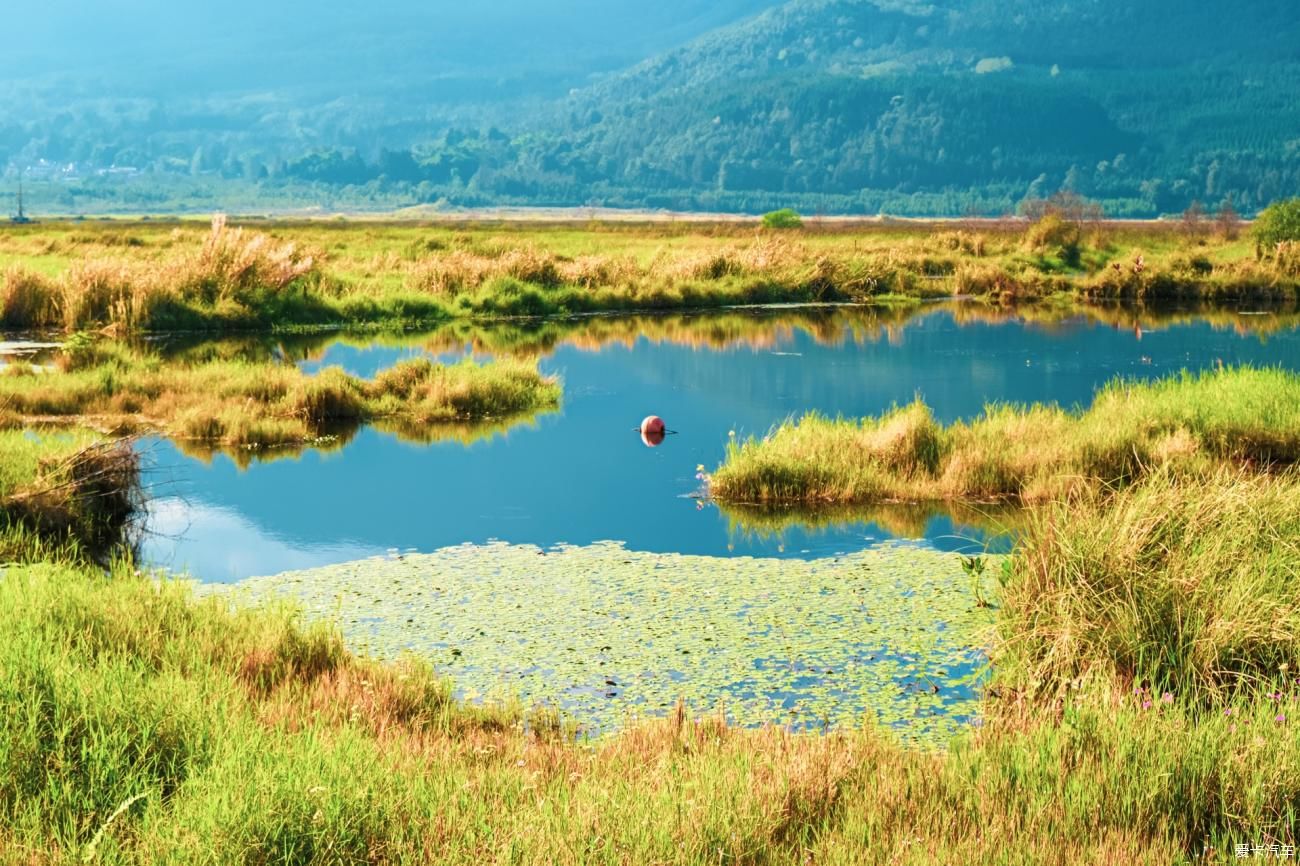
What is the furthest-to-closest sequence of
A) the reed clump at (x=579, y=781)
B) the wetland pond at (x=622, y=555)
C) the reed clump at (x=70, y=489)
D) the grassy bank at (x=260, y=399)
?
the grassy bank at (x=260, y=399)
the reed clump at (x=70, y=489)
the wetland pond at (x=622, y=555)
the reed clump at (x=579, y=781)

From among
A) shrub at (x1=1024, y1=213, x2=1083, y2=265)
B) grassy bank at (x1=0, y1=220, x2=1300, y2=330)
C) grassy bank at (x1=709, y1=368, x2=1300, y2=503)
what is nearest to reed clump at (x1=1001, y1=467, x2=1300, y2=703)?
grassy bank at (x1=709, y1=368, x2=1300, y2=503)

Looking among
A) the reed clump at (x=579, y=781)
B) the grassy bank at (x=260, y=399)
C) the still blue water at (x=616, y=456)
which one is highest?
the reed clump at (x=579, y=781)

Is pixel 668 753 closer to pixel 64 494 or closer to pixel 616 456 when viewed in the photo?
pixel 64 494

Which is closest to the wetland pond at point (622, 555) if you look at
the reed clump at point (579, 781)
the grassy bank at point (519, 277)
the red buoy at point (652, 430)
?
the red buoy at point (652, 430)

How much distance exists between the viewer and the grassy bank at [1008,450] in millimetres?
13664

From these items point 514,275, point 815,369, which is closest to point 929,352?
point 815,369

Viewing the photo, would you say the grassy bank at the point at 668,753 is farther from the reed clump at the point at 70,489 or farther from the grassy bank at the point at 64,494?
the reed clump at the point at 70,489

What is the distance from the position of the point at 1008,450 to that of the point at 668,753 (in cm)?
854

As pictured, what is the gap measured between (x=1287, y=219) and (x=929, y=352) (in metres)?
21.7

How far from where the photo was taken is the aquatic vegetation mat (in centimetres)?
817

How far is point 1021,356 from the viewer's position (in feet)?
85.8

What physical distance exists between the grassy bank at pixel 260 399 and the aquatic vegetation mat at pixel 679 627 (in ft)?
19.9

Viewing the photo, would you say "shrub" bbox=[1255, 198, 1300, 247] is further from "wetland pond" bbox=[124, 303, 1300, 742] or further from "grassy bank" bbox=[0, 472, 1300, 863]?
"grassy bank" bbox=[0, 472, 1300, 863]

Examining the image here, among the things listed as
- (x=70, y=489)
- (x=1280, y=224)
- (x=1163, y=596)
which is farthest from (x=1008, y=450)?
(x=1280, y=224)
